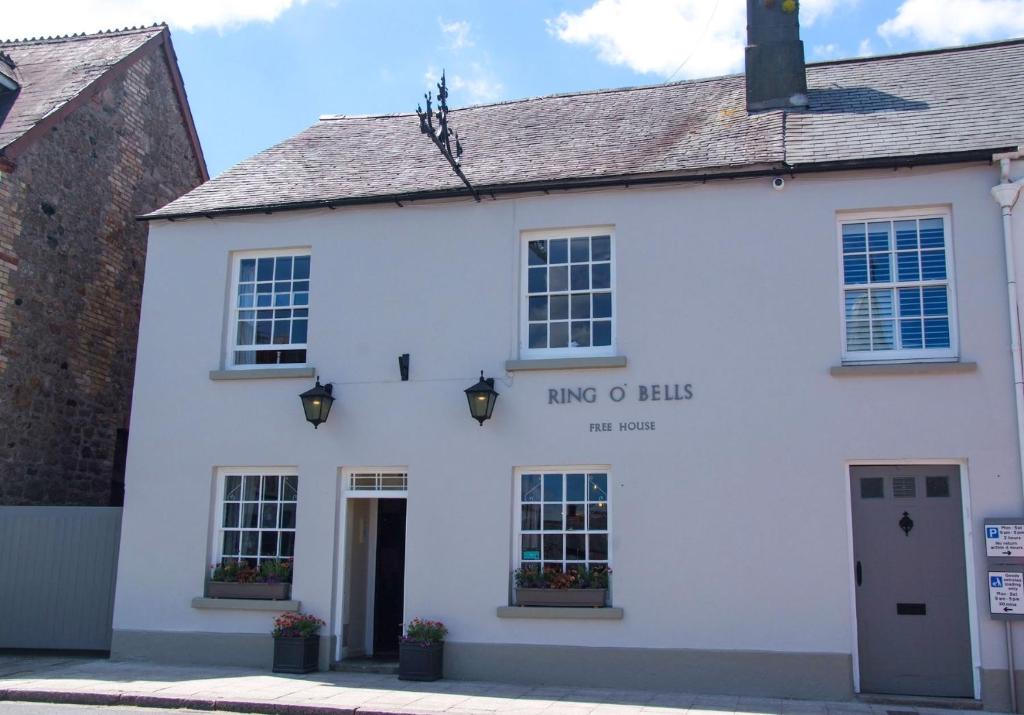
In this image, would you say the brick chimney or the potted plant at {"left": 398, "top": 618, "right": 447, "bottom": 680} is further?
the brick chimney

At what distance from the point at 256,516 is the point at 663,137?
753 cm

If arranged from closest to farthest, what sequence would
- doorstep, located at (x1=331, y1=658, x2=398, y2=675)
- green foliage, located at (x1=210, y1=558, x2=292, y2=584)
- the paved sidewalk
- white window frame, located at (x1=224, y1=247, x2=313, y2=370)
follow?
the paved sidewalk
doorstep, located at (x1=331, y1=658, x2=398, y2=675)
green foliage, located at (x1=210, y1=558, x2=292, y2=584)
white window frame, located at (x1=224, y1=247, x2=313, y2=370)

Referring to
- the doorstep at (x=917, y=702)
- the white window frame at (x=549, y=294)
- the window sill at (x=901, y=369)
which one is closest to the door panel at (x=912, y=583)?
the doorstep at (x=917, y=702)

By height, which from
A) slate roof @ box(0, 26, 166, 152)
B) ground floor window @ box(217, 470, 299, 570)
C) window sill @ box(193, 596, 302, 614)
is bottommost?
window sill @ box(193, 596, 302, 614)

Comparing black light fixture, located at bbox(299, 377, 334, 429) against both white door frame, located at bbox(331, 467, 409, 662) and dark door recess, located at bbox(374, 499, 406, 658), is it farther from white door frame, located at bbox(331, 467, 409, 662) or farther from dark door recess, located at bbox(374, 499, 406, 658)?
dark door recess, located at bbox(374, 499, 406, 658)

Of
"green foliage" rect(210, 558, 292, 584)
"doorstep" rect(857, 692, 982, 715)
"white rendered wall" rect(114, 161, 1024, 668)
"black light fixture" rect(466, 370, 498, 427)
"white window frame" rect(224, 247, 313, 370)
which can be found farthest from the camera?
"white window frame" rect(224, 247, 313, 370)

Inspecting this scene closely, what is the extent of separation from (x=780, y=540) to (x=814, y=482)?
0.76 m

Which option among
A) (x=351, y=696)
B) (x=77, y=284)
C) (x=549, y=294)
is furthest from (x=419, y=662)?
(x=77, y=284)

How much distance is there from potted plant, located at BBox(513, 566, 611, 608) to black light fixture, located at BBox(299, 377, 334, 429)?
3266mm

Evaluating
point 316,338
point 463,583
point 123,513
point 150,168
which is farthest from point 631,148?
point 150,168

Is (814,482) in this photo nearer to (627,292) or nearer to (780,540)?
(780,540)

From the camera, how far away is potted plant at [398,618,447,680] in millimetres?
11617

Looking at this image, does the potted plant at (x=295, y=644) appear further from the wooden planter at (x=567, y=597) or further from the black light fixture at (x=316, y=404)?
the wooden planter at (x=567, y=597)

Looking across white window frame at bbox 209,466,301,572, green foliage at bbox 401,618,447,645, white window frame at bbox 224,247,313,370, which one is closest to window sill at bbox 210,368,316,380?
white window frame at bbox 224,247,313,370
